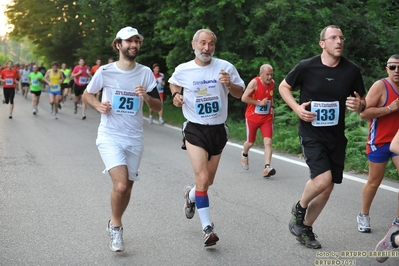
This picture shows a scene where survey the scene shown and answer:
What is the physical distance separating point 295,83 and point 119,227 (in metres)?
2.18

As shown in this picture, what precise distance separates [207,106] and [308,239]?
1.65 m

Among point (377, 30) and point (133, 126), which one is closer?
point (133, 126)

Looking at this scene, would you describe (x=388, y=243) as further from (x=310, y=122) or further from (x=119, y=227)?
(x=119, y=227)

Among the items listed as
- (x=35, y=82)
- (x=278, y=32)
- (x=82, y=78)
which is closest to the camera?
(x=278, y=32)

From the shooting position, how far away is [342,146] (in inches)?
243

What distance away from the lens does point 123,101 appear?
6.22 m

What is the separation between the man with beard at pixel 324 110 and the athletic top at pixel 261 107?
4.47 meters

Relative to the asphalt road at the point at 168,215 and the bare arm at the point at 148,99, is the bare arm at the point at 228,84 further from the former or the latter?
the asphalt road at the point at 168,215

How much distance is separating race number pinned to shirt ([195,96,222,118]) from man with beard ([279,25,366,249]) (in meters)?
0.81

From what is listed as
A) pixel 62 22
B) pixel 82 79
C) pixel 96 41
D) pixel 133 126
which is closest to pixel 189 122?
pixel 133 126

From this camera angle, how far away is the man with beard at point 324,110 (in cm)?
602

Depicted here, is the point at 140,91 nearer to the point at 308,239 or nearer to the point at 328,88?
the point at 328,88

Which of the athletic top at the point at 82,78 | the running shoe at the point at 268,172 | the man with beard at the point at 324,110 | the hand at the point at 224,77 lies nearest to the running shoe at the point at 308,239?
the man with beard at the point at 324,110

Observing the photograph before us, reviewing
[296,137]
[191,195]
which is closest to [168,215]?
[191,195]
